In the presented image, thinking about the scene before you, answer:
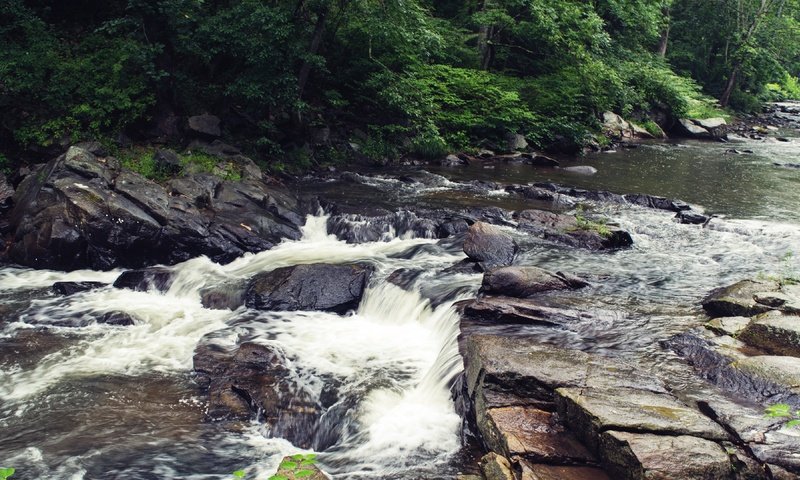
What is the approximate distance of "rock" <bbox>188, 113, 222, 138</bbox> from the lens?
16688 millimetres

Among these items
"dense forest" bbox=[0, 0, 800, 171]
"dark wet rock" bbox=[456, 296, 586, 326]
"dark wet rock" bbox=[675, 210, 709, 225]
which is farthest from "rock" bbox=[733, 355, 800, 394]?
"dense forest" bbox=[0, 0, 800, 171]

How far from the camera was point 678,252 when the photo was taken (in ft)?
39.9

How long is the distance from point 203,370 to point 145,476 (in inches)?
88.4

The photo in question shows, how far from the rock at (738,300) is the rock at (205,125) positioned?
13318 millimetres

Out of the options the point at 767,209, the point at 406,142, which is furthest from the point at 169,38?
the point at 767,209

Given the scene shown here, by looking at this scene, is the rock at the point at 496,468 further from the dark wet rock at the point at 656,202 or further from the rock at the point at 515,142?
the rock at the point at 515,142

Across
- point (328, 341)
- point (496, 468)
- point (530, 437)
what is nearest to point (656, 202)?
point (328, 341)

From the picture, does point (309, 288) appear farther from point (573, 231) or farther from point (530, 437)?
point (573, 231)

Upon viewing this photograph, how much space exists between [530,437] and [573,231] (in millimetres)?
8119

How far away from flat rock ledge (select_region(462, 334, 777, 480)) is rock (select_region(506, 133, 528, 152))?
17005mm

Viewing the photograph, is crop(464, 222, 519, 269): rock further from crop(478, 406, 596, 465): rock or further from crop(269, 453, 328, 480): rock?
crop(269, 453, 328, 480): rock

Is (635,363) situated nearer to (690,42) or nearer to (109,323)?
(109,323)

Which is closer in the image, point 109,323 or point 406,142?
point 109,323

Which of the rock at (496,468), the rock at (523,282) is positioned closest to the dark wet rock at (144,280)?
the rock at (523,282)
